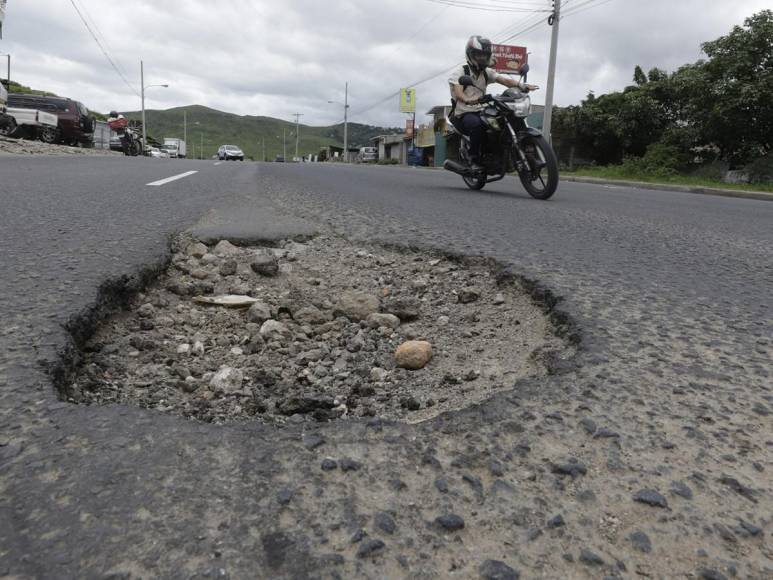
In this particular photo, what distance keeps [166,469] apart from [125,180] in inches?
233

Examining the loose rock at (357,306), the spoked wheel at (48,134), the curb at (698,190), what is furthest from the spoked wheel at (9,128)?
the loose rock at (357,306)

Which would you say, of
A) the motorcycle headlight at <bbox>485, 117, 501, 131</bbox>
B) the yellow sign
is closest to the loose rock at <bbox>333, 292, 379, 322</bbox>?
the motorcycle headlight at <bbox>485, 117, 501, 131</bbox>

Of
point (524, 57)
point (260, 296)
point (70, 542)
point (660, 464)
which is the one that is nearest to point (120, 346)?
point (260, 296)

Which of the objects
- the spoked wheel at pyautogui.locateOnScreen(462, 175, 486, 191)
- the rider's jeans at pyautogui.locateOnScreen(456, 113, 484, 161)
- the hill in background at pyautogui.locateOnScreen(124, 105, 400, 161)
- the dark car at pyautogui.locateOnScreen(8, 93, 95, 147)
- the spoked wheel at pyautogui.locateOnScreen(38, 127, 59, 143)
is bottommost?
the spoked wheel at pyautogui.locateOnScreen(462, 175, 486, 191)

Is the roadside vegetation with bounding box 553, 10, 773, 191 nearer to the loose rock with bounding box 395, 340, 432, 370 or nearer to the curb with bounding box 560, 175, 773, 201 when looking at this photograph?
the curb with bounding box 560, 175, 773, 201

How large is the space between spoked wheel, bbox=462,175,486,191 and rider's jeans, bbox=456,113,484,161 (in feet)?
0.66

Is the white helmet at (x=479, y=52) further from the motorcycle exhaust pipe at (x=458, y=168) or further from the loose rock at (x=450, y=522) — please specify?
the loose rock at (x=450, y=522)

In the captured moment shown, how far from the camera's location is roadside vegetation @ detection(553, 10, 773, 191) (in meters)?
15.2

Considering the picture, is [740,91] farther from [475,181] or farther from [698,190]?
[475,181]

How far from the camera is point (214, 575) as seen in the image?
29.3 inches

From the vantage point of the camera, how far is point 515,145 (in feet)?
18.3

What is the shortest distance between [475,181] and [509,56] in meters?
32.6

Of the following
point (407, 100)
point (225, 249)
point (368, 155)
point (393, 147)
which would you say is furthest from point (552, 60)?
point (368, 155)

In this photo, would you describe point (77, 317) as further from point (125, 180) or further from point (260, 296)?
point (125, 180)
